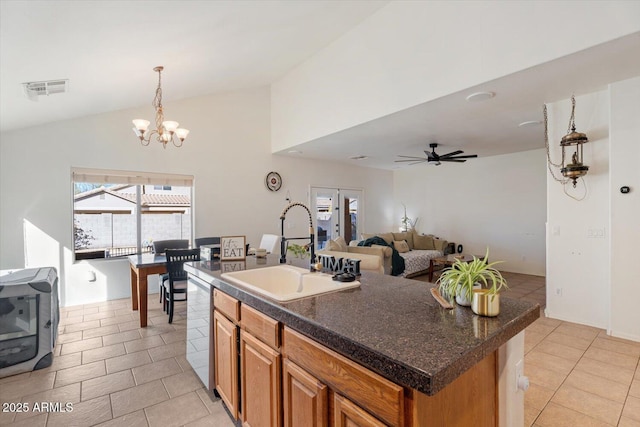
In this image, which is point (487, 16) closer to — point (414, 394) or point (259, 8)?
point (259, 8)

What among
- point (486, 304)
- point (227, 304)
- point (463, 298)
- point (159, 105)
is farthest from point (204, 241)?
point (486, 304)

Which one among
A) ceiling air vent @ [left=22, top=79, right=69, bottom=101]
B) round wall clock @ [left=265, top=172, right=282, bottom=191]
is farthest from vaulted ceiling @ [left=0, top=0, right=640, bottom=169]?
round wall clock @ [left=265, top=172, right=282, bottom=191]

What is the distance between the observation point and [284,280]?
2193 mm

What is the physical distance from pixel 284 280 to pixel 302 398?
100 cm

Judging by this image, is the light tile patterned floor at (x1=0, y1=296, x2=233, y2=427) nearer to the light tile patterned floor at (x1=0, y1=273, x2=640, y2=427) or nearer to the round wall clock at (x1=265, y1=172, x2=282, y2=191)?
the light tile patterned floor at (x1=0, y1=273, x2=640, y2=427)

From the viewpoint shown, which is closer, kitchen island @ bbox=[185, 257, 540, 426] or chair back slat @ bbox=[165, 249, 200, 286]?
kitchen island @ bbox=[185, 257, 540, 426]

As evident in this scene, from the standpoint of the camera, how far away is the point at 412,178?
8320mm

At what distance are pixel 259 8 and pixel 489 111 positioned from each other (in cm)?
286

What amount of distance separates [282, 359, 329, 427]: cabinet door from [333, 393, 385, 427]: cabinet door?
0.06 metres

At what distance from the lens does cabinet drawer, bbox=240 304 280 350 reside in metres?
1.42

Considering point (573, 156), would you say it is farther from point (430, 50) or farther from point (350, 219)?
point (350, 219)

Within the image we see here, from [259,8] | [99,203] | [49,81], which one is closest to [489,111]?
[259,8]

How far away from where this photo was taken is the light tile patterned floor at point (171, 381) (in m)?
2.00

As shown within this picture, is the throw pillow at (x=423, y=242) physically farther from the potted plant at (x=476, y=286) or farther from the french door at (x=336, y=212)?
the potted plant at (x=476, y=286)
